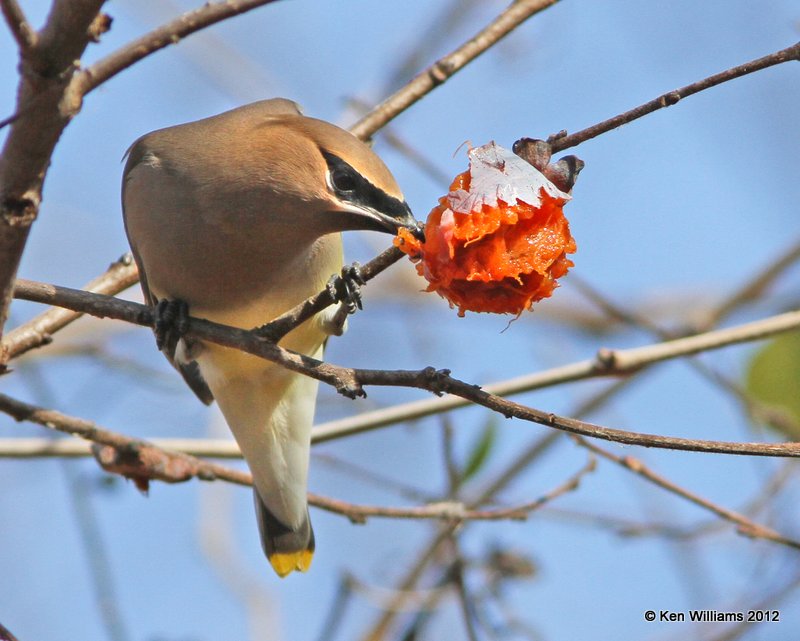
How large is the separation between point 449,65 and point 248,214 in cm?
80

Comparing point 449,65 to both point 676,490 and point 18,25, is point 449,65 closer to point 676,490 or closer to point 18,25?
point 676,490

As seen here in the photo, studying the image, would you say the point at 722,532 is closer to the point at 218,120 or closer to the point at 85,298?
the point at 218,120

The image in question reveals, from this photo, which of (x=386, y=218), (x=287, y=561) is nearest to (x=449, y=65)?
(x=386, y=218)

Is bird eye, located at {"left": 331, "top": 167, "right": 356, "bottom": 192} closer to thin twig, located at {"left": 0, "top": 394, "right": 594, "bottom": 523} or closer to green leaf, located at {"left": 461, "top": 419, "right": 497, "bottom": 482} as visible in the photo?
thin twig, located at {"left": 0, "top": 394, "right": 594, "bottom": 523}

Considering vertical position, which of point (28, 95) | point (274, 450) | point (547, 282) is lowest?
point (28, 95)

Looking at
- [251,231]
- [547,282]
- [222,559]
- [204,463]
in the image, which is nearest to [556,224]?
[547,282]

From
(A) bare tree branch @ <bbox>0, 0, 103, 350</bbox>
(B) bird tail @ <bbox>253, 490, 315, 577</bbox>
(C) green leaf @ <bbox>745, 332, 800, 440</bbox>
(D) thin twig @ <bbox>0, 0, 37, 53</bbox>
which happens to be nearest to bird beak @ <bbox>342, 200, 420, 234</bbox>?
(A) bare tree branch @ <bbox>0, 0, 103, 350</bbox>

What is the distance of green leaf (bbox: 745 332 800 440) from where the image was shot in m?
4.36

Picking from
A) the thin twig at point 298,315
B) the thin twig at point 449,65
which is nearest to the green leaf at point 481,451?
the thin twig at point 449,65

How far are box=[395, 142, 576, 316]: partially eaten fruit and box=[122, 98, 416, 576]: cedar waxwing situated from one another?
0.53 meters

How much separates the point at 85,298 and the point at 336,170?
1.06 m

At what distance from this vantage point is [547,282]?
232 cm

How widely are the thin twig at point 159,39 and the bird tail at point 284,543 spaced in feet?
8.72

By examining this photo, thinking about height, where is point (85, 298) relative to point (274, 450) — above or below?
below
